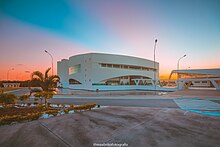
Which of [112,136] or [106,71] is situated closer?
[112,136]

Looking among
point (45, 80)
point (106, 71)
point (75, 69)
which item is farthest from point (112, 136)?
point (75, 69)

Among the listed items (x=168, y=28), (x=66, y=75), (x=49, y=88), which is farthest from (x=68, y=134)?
(x=66, y=75)

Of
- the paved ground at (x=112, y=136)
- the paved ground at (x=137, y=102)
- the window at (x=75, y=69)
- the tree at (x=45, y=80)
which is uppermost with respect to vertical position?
the window at (x=75, y=69)

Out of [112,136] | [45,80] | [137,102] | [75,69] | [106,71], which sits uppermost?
[75,69]

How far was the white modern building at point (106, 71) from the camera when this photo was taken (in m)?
38.1

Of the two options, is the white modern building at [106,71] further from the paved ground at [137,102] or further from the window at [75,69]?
the paved ground at [137,102]

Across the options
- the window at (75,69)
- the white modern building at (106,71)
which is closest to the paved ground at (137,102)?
the white modern building at (106,71)

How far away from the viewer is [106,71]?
132 ft

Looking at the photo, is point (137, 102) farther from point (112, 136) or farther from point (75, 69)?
point (75, 69)

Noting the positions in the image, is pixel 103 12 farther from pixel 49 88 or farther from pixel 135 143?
pixel 135 143

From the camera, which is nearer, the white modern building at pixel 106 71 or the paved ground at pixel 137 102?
the paved ground at pixel 137 102

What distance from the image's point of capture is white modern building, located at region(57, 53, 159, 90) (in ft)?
125

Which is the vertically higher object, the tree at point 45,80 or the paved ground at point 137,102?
the tree at point 45,80

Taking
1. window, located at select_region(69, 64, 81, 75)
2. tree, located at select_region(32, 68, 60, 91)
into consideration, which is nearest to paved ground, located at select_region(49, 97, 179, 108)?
tree, located at select_region(32, 68, 60, 91)
